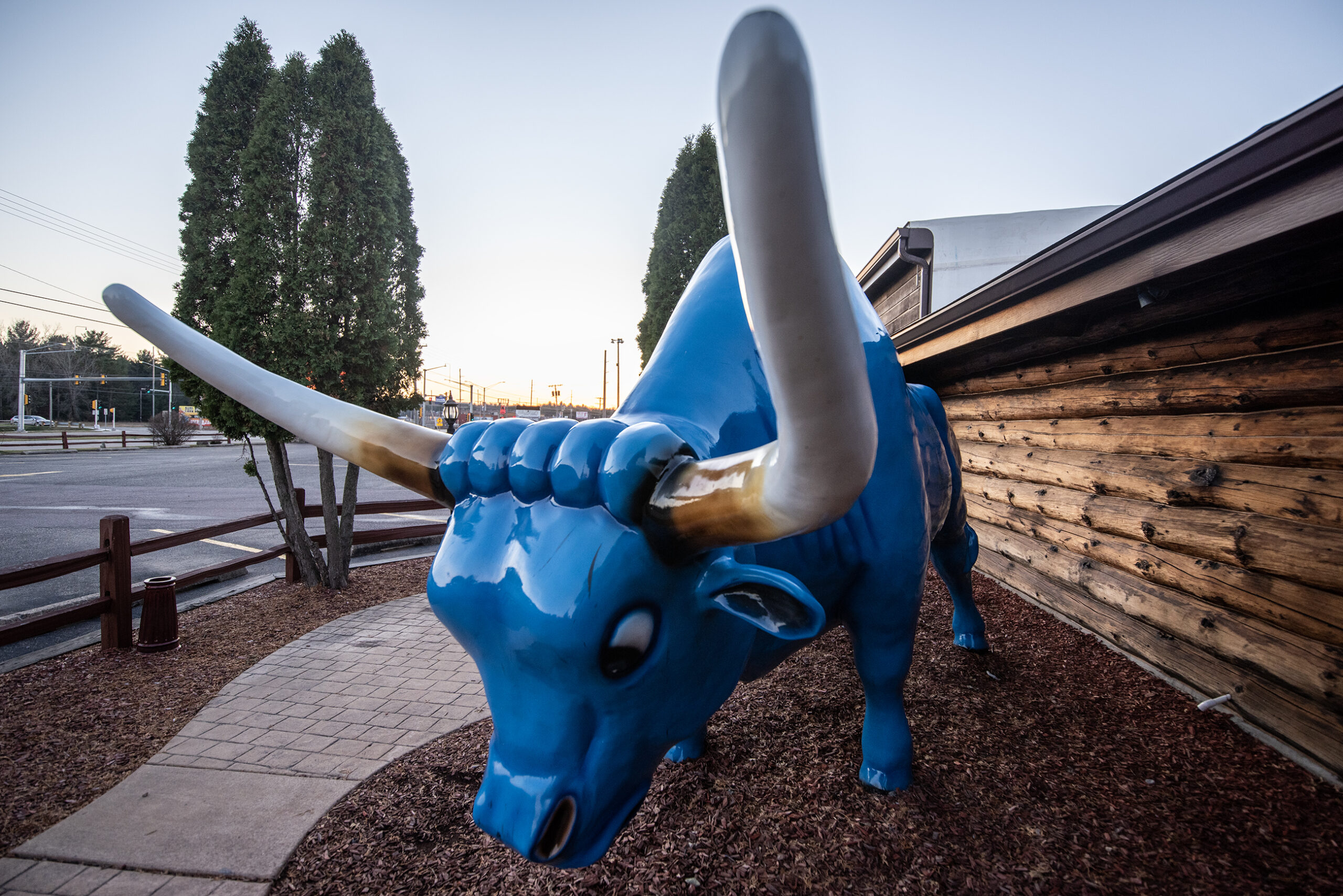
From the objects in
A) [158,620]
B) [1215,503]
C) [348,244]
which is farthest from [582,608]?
[348,244]

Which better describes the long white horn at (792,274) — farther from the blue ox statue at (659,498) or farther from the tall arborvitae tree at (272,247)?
the tall arborvitae tree at (272,247)

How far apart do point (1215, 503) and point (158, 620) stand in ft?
22.2

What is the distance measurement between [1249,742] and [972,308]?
9.77 ft

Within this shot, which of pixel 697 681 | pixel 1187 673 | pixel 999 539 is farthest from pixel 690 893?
pixel 999 539

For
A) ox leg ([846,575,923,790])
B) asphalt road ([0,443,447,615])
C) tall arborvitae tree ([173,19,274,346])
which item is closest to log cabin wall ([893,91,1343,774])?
ox leg ([846,575,923,790])

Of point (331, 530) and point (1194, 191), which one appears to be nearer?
point (1194, 191)

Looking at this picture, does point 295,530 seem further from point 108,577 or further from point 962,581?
point 962,581

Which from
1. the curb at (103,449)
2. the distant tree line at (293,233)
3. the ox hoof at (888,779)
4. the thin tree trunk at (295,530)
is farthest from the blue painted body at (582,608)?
the curb at (103,449)

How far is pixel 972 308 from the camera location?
4695mm

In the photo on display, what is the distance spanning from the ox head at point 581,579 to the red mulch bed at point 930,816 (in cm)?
108

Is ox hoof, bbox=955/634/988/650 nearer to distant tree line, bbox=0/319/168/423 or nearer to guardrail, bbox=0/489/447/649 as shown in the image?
guardrail, bbox=0/489/447/649

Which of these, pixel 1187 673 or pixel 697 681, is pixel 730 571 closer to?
pixel 697 681

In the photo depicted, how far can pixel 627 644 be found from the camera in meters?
1.36

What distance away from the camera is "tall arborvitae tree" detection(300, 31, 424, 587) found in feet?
18.7
